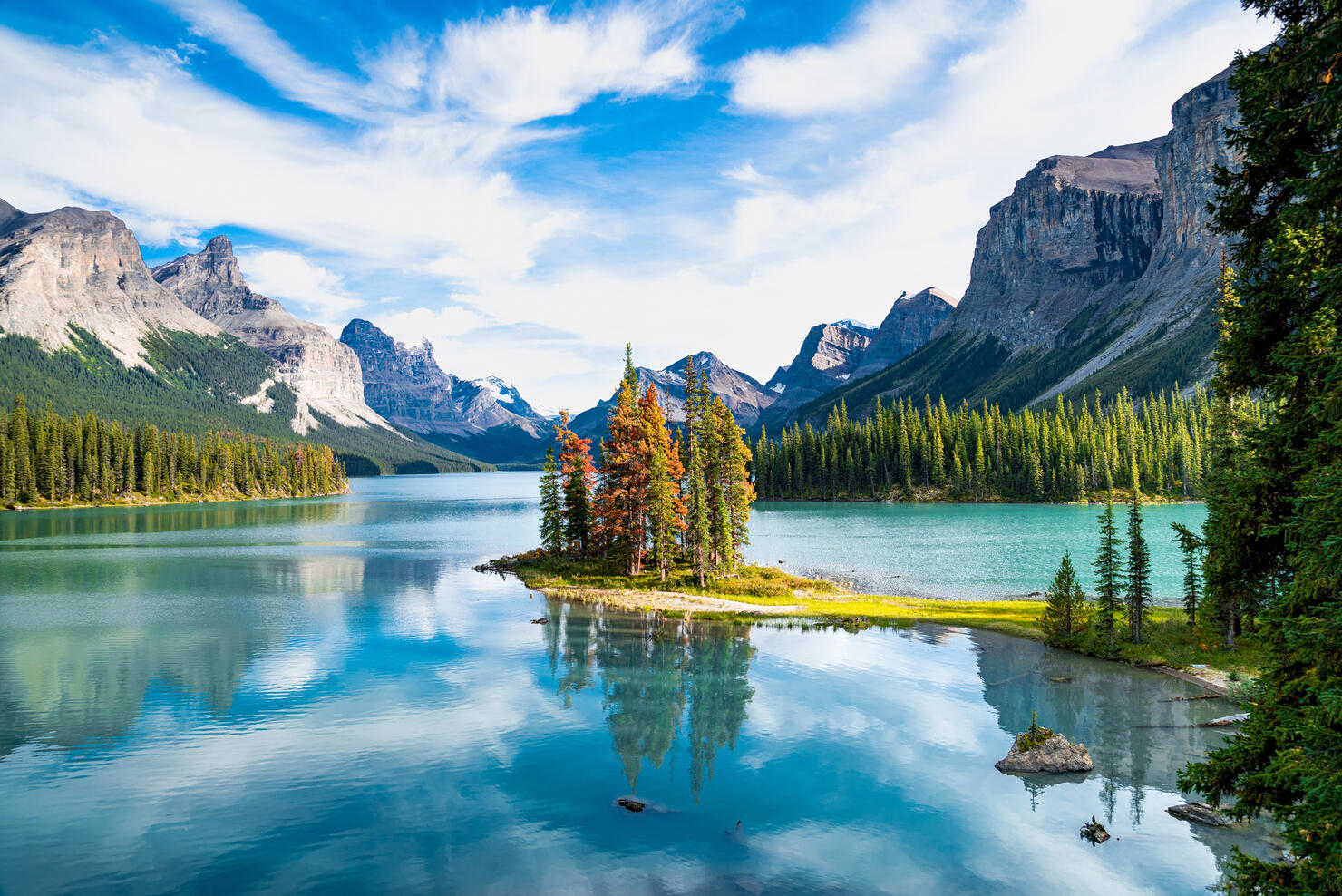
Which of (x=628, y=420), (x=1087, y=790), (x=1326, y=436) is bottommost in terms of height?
(x=1087, y=790)

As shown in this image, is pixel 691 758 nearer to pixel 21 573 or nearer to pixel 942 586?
pixel 942 586

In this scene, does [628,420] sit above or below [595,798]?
above

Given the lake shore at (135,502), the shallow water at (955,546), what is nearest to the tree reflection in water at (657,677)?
the shallow water at (955,546)

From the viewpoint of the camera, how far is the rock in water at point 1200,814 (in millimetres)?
20527

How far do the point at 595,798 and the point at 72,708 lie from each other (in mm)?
26066

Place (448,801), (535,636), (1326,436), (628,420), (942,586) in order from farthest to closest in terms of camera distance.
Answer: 1. (628,420)
2. (942,586)
3. (535,636)
4. (448,801)
5. (1326,436)

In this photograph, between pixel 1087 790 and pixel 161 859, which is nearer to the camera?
pixel 161 859

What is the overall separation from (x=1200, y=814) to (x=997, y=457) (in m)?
166

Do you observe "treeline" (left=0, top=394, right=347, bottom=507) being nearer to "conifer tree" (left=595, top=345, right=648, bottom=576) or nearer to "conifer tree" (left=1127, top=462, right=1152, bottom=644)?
"conifer tree" (left=595, top=345, right=648, bottom=576)

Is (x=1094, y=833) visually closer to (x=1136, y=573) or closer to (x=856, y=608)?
(x=1136, y=573)

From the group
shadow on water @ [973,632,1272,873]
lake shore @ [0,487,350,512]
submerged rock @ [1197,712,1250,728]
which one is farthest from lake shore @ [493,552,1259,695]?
lake shore @ [0,487,350,512]

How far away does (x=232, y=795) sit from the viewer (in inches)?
919

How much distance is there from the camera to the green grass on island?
3672 cm

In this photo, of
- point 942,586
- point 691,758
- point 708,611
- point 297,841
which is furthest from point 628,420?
point 297,841
